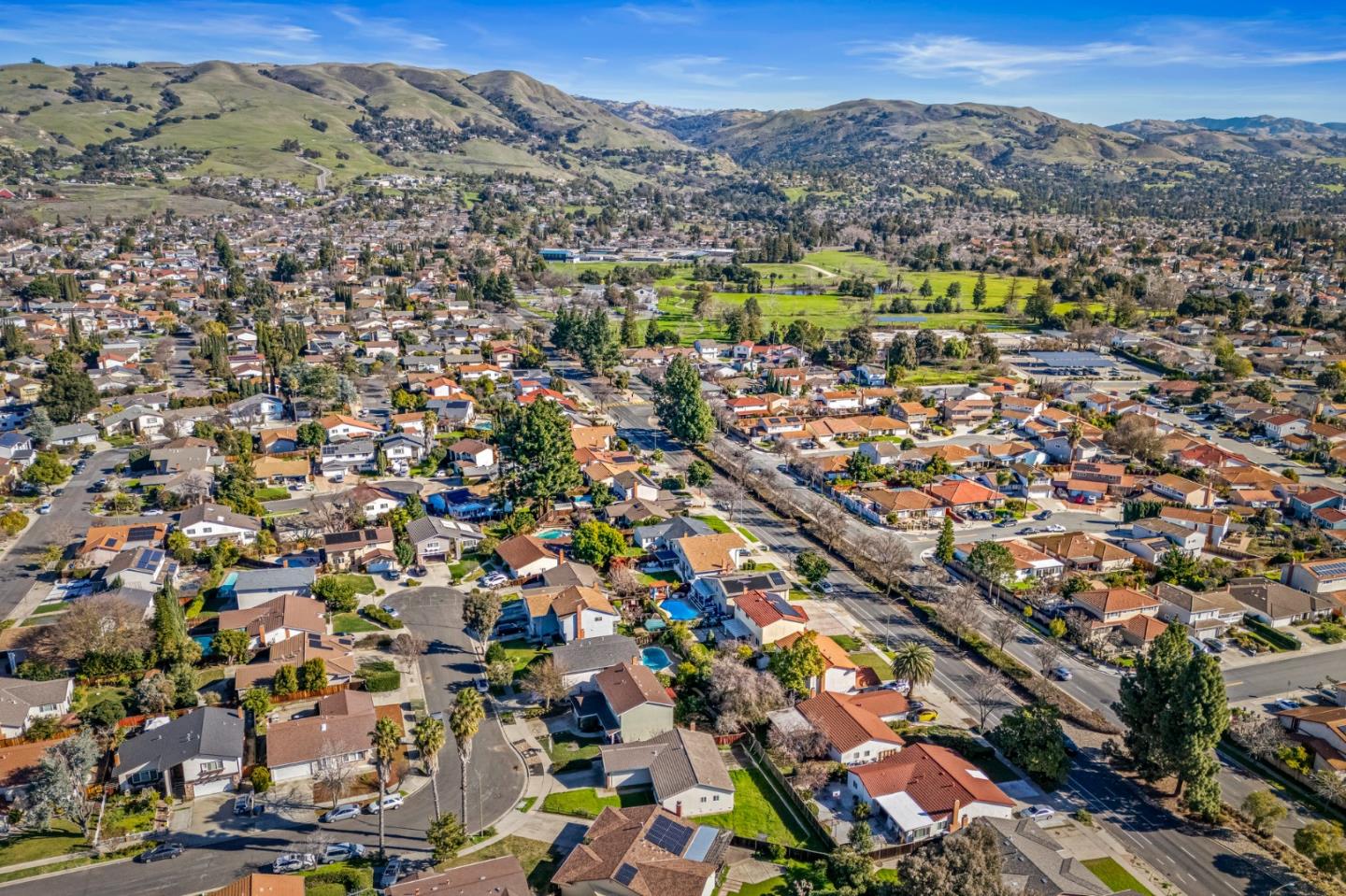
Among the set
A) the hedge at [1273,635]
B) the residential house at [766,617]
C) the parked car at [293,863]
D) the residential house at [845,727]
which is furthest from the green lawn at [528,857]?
the hedge at [1273,635]

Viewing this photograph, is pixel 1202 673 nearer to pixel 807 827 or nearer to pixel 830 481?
pixel 807 827

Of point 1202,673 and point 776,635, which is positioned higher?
point 1202,673

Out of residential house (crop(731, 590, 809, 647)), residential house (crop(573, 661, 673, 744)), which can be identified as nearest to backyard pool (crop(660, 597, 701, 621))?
residential house (crop(731, 590, 809, 647))

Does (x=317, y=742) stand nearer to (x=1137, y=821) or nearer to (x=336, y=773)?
(x=336, y=773)

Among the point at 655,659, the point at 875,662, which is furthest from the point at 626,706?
the point at 875,662

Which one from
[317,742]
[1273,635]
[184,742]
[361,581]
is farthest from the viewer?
[361,581]

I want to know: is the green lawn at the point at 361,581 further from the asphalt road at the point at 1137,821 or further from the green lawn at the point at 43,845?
the asphalt road at the point at 1137,821

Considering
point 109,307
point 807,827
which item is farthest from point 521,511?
point 109,307
